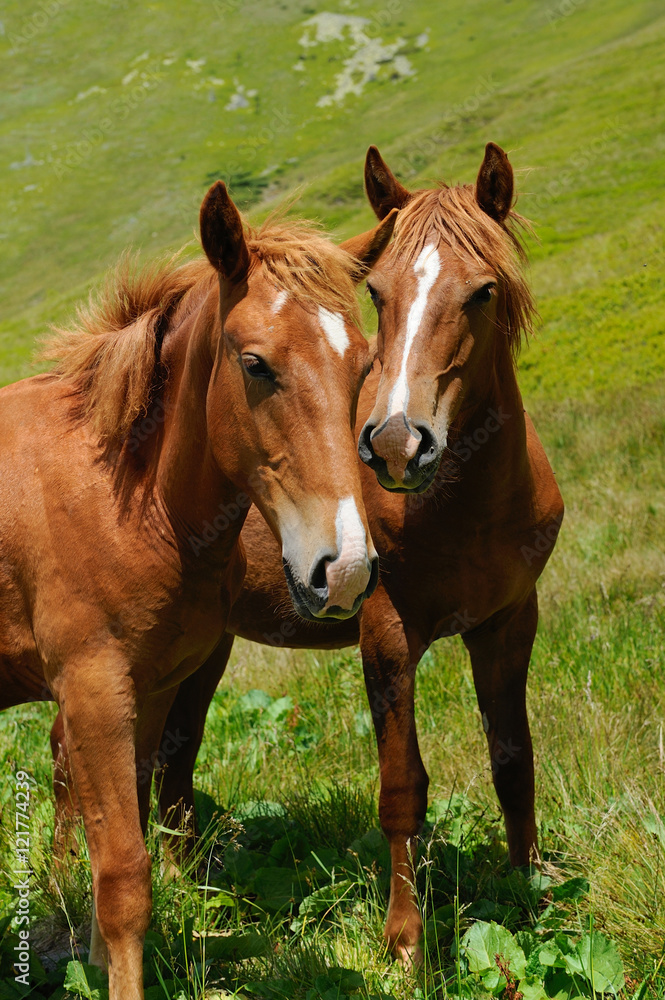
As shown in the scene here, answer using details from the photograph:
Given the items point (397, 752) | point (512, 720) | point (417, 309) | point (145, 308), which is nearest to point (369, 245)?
point (417, 309)

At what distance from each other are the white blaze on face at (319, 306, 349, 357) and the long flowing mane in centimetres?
3

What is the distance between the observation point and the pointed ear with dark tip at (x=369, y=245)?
2715mm

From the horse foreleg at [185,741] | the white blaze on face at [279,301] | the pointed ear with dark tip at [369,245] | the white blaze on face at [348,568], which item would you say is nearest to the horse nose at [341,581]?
the white blaze on face at [348,568]

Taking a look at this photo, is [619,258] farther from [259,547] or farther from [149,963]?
[149,963]

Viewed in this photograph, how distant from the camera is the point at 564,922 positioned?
3.18m

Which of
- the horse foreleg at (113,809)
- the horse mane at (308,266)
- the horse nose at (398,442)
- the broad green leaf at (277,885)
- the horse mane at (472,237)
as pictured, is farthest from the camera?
the broad green leaf at (277,885)

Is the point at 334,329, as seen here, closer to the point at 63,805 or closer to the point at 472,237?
the point at 472,237

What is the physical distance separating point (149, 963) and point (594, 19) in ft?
216

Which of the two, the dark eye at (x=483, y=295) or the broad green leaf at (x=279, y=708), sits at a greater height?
the dark eye at (x=483, y=295)

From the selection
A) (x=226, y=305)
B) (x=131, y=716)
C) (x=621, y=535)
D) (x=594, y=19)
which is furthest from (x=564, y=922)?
(x=594, y=19)

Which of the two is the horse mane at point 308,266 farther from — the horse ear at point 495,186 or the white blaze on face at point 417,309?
the horse ear at point 495,186

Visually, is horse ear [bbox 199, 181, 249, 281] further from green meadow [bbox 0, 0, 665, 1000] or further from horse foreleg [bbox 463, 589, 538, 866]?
horse foreleg [bbox 463, 589, 538, 866]

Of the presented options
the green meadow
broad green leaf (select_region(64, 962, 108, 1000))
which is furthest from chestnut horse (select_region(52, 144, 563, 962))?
broad green leaf (select_region(64, 962, 108, 1000))

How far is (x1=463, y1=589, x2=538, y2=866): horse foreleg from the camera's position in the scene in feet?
11.9
